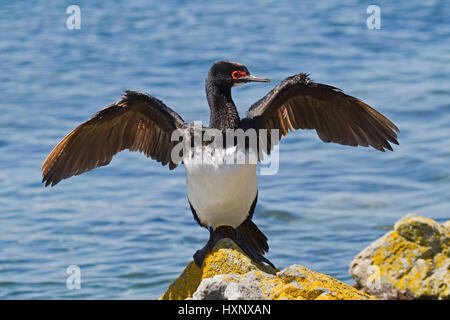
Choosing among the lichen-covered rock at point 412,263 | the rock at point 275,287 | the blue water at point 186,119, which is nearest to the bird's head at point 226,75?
the rock at point 275,287

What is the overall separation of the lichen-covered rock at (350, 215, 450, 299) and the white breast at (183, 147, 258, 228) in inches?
65.0

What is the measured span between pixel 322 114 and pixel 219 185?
4.47ft

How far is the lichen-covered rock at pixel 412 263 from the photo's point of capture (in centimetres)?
709

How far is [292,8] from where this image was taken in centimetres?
2027

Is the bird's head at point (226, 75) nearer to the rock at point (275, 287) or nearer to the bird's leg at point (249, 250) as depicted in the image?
the bird's leg at point (249, 250)

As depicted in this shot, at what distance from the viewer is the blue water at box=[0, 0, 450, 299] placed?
33.2ft

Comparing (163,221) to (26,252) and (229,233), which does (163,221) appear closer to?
(26,252)

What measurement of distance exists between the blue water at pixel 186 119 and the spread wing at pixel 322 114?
8.80ft

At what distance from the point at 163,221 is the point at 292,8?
420 inches

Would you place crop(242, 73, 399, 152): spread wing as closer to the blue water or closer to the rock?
the rock

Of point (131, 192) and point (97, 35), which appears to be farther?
point (97, 35)

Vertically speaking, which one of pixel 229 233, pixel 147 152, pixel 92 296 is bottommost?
pixel 92 296

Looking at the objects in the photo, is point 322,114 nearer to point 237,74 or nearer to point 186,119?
point 237,74

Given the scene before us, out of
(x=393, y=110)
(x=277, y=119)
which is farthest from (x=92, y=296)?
(x=393, y=110)
